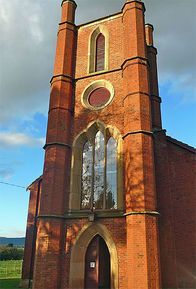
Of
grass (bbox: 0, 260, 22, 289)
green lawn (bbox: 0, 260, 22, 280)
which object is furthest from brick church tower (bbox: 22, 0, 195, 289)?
green lawn (bbox: 0, 260, 22, 280)

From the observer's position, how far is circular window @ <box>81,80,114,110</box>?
14.4 metres

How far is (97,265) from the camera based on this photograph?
11406mm

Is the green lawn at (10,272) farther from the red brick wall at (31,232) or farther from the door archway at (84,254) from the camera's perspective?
the door archway at (84,254)

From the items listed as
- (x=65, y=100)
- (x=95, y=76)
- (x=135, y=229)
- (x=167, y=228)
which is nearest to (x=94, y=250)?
(x=135, y=229)

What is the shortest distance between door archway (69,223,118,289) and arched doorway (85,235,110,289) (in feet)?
0.64

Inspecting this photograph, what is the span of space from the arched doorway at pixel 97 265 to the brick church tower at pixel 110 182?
1.5 inches

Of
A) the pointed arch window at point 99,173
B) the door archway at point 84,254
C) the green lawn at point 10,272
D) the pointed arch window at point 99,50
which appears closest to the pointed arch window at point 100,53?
the pointed arch window at point 99,50

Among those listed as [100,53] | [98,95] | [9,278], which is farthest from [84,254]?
[9,278]

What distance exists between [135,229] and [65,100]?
741 centimetres

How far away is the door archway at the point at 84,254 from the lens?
10.9 m

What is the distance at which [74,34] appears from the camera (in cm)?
1689

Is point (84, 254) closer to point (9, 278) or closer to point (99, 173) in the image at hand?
point (99, 173)

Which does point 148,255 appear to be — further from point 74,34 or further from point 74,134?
point 74,34

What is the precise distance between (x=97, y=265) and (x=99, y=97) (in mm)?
8083
